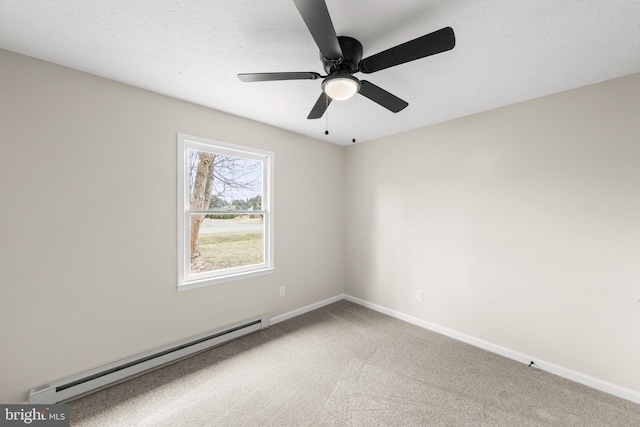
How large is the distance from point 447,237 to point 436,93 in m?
1.57

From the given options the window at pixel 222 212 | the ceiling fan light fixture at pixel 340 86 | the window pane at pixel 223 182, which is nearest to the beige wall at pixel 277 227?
the window at pixel 222 212

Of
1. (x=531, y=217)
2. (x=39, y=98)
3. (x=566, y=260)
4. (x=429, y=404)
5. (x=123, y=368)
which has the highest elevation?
(x=39, y=98)

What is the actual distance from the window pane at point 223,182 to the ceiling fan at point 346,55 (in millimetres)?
1367

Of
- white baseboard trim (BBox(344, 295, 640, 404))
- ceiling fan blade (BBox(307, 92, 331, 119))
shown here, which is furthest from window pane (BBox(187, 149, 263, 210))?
white baseboard trim (BBox(344, 295, 640, 404))

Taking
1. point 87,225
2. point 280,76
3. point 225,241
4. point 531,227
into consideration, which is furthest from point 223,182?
point 531,227

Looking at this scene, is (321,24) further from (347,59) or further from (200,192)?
(200,192)

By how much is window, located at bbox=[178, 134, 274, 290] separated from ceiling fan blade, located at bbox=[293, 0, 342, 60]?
176cm

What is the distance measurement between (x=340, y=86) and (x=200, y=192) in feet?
6.15

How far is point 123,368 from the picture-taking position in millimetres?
2033

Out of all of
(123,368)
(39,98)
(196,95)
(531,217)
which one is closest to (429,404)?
(531,217)

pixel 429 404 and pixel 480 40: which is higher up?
pixel 480 40

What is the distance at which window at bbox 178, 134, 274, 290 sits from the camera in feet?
8.16

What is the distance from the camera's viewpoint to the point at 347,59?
151 cm

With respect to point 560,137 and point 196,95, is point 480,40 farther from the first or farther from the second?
point 196,95
